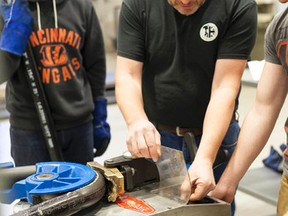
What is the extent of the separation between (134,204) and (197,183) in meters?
0.15

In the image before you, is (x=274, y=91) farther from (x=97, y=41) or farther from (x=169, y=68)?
(x=97, y=41)

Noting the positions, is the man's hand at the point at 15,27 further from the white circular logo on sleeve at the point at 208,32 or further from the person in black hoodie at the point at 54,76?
the white circular logo on sleeve at the point at 208,32

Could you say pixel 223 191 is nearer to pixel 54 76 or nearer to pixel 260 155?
pixel 54 76

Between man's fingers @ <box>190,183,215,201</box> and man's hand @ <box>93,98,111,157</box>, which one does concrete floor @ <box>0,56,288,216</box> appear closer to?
man's hand @ <box>93,98,111,157</box>

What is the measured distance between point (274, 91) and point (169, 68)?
31 cm

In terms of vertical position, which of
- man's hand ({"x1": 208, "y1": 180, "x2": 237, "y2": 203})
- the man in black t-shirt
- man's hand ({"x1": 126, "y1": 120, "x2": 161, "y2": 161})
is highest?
the man in black t-shirt

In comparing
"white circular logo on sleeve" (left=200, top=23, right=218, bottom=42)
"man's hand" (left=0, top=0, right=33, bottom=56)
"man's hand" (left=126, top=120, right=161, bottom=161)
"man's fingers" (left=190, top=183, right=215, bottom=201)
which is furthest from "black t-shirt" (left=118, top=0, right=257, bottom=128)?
"man's hand" (left=0, top=0, right=33, bottom=56)

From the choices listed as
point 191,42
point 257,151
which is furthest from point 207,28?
point 257,151

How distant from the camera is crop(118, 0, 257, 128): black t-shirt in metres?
1.33

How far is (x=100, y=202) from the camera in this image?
1.04 meters

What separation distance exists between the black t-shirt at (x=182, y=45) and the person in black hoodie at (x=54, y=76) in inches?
20.5

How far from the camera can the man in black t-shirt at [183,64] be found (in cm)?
130

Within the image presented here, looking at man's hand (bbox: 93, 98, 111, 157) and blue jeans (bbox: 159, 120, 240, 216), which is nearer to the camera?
blue jeans (bbox: 159, 120, 240, 216)

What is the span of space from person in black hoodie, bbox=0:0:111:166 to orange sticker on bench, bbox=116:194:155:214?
2.88 ft
